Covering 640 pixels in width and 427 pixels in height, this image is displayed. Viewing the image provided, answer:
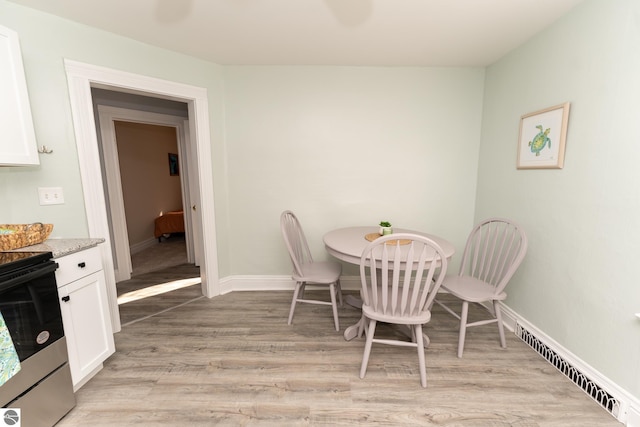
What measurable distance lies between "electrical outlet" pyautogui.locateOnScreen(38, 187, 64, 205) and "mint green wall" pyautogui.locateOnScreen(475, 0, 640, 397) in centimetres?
345

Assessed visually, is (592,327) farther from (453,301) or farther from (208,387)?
(208,387)

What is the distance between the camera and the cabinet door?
1.49 meters

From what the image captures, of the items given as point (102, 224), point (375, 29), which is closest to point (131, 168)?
point (102, 224)

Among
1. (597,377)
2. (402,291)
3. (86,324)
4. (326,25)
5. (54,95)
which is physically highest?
(326,25)

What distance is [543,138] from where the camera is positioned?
1.89 metres

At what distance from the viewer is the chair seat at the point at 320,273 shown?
7.09ft

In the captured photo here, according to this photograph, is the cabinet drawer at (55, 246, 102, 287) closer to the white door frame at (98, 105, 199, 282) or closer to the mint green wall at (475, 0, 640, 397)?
the white door frame at (98, 105, 199, 282)

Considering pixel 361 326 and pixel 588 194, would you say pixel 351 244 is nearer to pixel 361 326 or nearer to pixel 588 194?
pixel 361 326

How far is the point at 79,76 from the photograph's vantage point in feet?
6.11

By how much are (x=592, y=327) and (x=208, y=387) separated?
2345 millimetres

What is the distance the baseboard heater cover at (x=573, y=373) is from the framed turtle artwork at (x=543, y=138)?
1271 millimetres

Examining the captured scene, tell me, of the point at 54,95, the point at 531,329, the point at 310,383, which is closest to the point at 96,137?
the point at 54,95

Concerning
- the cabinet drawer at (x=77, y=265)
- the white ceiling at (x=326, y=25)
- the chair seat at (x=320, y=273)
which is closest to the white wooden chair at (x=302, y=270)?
the chair seat at (x=320, y=273)

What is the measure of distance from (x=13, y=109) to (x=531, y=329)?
12.0 ft
